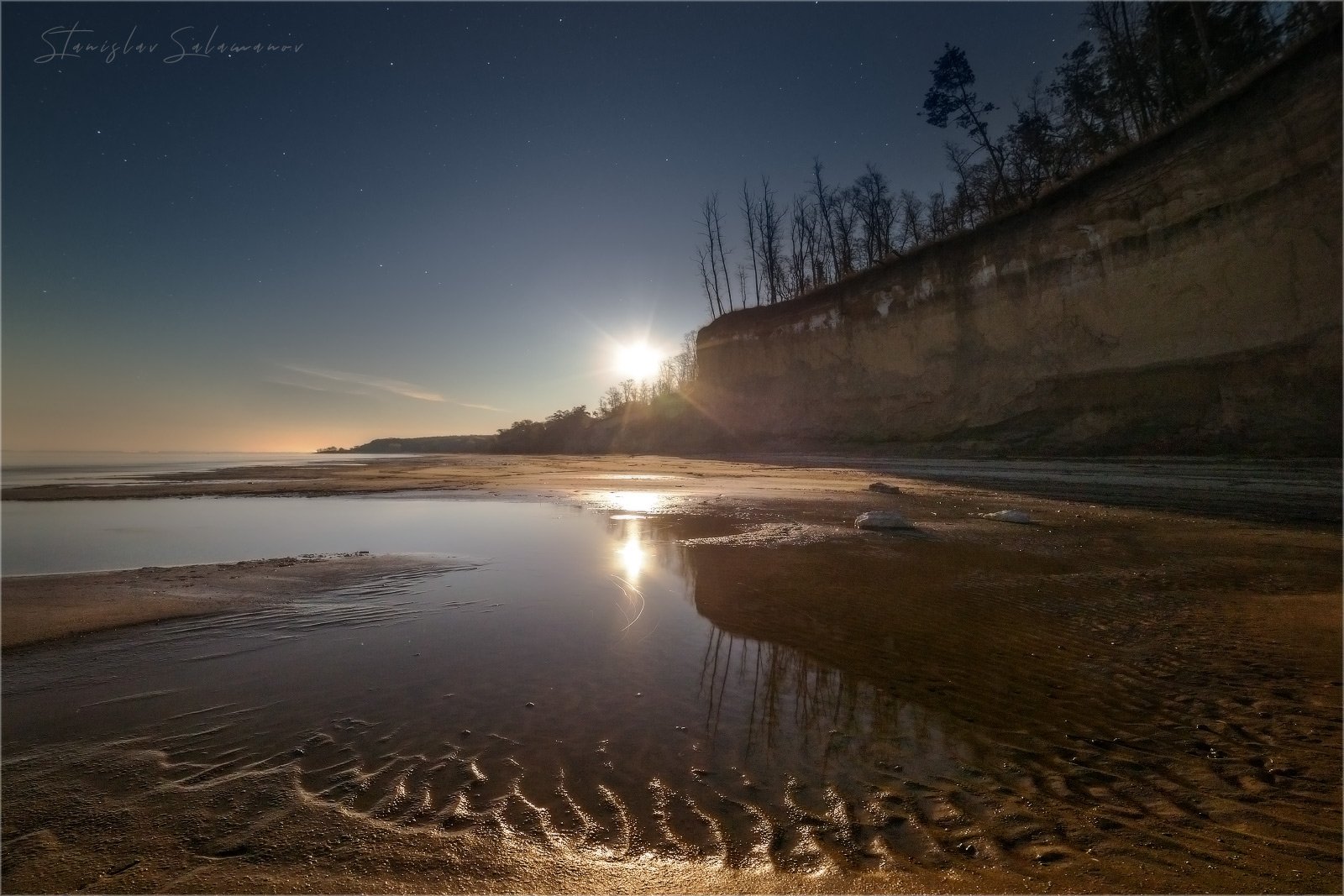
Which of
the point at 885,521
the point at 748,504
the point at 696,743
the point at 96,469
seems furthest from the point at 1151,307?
the point at 96,469

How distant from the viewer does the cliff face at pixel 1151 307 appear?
12.1 metres

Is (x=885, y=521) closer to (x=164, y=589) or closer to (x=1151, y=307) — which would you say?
(x=164, y=589)

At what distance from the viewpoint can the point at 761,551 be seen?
744cm

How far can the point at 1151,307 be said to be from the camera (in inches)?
623

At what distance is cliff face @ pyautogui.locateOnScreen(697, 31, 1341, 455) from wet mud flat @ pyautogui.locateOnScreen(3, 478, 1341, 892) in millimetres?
11937

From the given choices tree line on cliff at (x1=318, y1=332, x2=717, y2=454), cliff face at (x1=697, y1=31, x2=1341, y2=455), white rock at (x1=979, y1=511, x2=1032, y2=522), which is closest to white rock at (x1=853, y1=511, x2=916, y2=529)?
white rock at (x1=979, y1=511, x2=1032, y2=522)

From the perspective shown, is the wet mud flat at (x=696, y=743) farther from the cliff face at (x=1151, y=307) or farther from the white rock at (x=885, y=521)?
the cliff face at (x=1151, y=307)

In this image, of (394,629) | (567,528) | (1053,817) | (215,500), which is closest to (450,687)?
(394,629)

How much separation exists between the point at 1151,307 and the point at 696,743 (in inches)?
810

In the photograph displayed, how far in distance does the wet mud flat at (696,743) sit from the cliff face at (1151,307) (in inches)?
470

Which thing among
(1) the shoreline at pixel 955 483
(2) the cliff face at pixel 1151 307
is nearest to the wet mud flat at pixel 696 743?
(1) the shoreline at pixel 955 483

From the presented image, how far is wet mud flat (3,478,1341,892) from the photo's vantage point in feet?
6.26

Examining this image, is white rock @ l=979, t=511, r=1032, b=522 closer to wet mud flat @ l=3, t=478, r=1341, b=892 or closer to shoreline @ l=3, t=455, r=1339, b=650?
shoreline @ l=3, t=455, r=1339, b=650

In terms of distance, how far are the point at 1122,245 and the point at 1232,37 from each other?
391 inches
